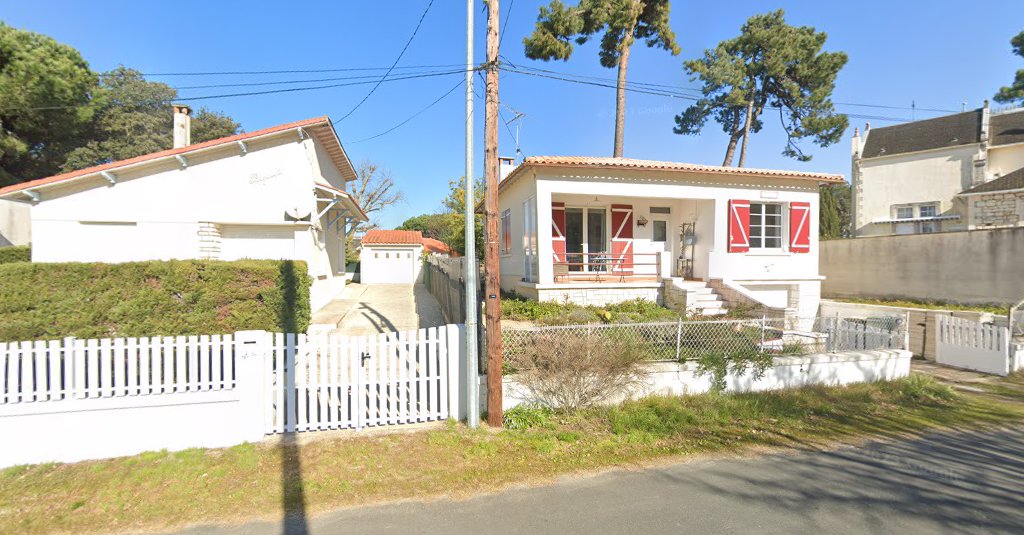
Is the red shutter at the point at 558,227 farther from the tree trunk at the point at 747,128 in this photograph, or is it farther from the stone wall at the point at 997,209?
the stone wall at the point at 997,209

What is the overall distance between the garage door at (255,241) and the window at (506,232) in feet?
21.8

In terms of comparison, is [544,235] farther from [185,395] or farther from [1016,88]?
[1016,88]

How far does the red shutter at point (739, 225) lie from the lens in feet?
39.4

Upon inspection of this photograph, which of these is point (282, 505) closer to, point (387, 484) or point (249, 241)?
point (387, 484)

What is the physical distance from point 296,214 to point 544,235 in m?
7.01

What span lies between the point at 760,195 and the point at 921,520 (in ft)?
35.3

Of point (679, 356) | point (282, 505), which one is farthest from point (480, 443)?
point (679, 356)

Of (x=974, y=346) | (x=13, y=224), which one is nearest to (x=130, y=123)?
(x=13, y=224)

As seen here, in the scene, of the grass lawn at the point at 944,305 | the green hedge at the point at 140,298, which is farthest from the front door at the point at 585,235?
the grass lawn at the point at 944,305

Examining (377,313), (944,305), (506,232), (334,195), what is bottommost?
(377,313)

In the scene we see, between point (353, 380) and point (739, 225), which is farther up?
point (739, 225)

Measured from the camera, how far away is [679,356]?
6.23 metres

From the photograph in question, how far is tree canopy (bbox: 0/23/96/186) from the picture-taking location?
1487cm

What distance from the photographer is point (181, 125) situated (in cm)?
1299
